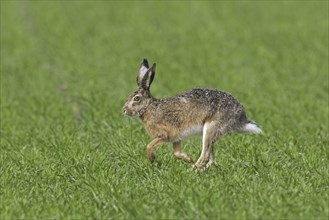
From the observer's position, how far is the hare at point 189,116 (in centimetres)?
1062

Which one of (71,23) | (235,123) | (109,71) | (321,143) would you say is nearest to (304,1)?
(71,23)

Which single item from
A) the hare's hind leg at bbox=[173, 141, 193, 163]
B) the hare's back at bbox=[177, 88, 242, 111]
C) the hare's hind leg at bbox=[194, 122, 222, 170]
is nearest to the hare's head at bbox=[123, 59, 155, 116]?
the hare's back at bbox=[177, 88, 242, 111]

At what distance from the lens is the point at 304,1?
34750 mm

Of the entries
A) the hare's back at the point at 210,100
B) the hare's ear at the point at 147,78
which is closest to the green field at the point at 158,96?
the hare's back at the point at 210,100

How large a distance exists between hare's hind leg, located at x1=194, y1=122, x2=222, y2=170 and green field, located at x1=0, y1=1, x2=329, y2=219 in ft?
0.40

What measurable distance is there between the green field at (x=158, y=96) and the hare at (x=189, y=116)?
12.5 inches

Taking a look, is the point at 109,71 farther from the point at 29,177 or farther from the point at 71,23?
the point at 29,177

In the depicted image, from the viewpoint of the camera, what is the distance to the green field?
30.5 feet

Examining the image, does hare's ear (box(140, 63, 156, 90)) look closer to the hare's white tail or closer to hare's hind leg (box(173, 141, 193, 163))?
hare's hind leg (box(173, 141, 193, 163))

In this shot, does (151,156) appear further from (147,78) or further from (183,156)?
(147,78)

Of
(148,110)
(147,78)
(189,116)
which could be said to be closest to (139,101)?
(148,110)

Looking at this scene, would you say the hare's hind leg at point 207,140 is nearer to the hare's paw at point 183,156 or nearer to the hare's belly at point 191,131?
the hare's belly at point 191,131

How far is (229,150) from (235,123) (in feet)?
5.01

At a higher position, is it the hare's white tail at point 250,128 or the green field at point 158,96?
the hare's white tail at point 250,128
